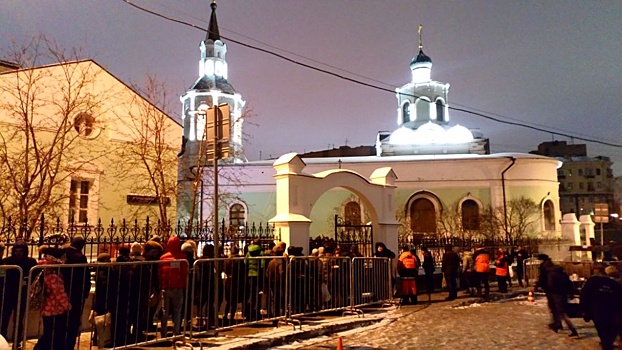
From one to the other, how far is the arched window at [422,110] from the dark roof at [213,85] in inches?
712

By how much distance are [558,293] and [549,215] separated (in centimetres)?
3311

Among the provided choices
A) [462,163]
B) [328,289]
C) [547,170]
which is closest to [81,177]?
[328,289]

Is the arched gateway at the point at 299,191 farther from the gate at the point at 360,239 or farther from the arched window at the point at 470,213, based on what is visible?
the arched window at the point at 470,213

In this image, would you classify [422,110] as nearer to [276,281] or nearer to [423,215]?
[423,215]

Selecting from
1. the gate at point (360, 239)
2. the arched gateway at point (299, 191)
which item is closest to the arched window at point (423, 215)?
the gate at point (360, 239)

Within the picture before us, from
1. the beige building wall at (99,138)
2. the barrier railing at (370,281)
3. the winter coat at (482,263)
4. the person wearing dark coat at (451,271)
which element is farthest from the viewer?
the beige building wall at (99,138)

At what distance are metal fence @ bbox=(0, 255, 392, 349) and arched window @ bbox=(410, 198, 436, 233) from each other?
28.9m

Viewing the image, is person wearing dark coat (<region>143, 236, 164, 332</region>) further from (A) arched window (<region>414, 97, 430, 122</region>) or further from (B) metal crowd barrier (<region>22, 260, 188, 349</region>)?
(A) arched window (<region>414, 97, 430, 122</region>)

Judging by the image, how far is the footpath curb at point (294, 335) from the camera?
7816mm

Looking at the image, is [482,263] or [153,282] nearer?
[153,282]

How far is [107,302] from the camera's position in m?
7.11

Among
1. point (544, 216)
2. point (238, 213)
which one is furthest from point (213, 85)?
point (544, 216)

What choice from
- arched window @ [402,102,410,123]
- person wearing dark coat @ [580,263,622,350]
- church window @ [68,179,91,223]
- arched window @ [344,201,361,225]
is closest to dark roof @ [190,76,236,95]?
arched window @ [344,201,361,225]

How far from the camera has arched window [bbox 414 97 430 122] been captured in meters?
49.9
